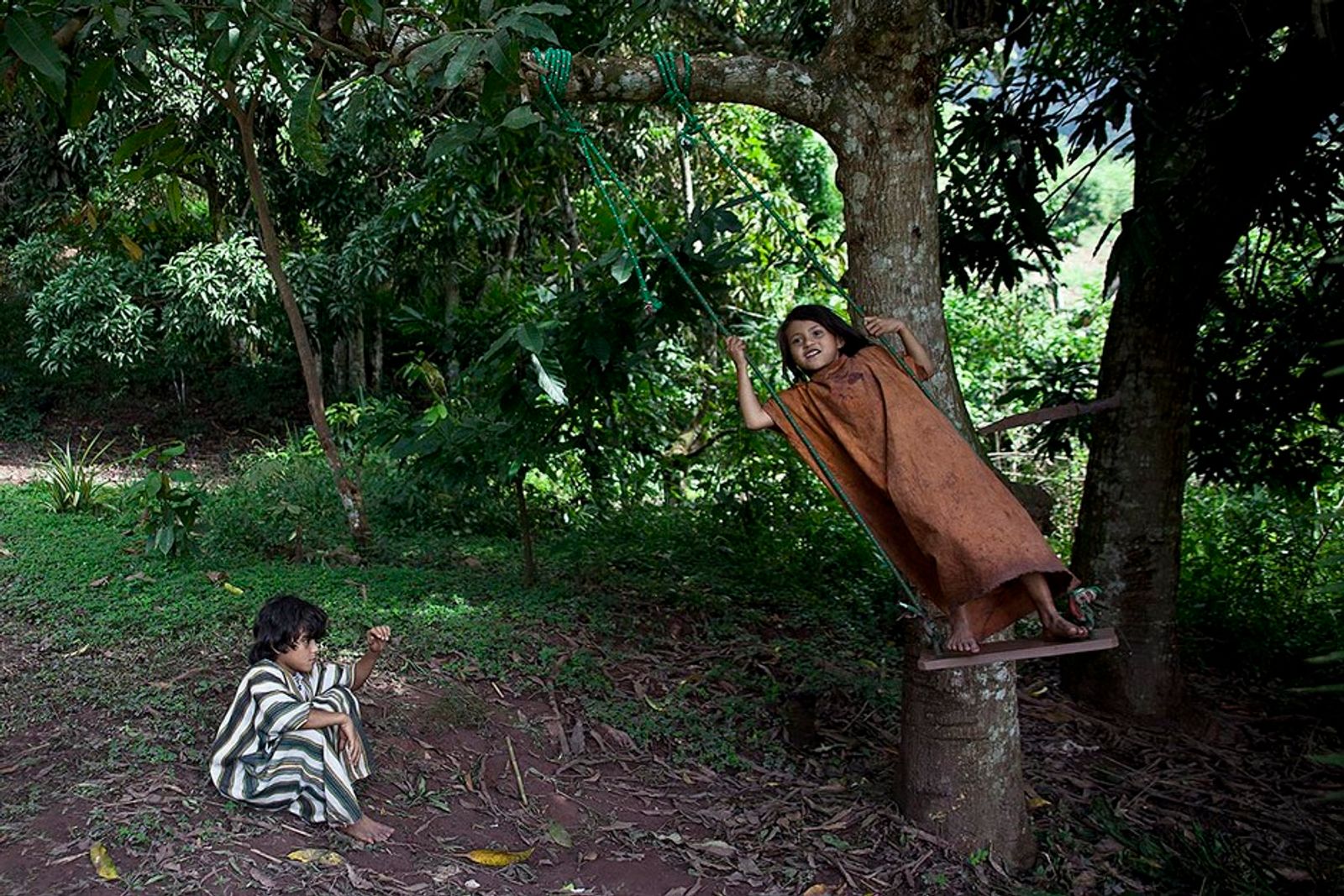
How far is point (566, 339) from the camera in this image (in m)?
4.63

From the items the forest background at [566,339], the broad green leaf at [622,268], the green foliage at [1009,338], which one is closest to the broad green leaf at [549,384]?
the forest background at [566,339]

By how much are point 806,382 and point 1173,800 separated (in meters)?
2.23

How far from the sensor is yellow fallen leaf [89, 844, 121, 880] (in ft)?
9.73

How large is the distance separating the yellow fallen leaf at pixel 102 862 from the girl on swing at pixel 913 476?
6.80ft

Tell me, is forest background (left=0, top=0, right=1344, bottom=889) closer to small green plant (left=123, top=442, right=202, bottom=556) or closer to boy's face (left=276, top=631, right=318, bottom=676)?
small green plant (left=123, top=442, right=202, bottom=556)

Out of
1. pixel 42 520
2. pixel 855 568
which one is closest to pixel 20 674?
pixel 42 520

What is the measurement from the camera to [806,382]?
355 centimetres

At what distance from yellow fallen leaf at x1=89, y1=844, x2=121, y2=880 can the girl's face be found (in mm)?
2343

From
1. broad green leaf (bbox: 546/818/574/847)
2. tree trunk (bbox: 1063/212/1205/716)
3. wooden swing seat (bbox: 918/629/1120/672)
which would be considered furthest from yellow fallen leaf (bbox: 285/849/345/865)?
tree trunk (bbox: 1063/212/1205/716)

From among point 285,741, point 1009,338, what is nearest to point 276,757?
point 285,741

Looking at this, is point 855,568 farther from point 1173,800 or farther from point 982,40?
point 982,40

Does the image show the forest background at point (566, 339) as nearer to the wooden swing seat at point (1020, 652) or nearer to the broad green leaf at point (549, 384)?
the broad green leaf at point (549, 384)

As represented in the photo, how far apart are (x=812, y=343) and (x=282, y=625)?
5.78 feet

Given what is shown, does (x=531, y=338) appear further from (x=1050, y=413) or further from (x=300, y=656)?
(x=1050, y=413)
